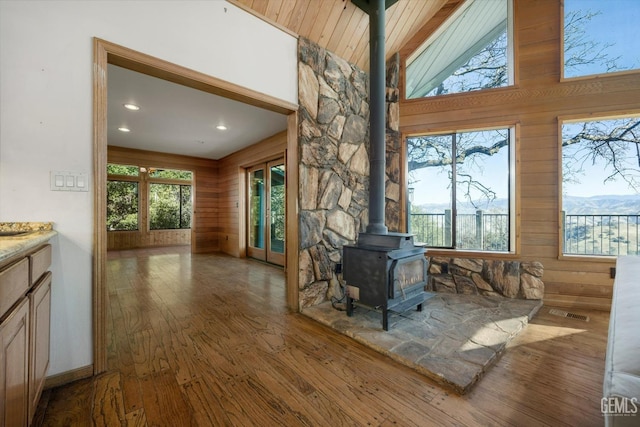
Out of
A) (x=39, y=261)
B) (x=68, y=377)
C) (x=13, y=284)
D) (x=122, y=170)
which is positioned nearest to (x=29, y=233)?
(x=39, y=261)

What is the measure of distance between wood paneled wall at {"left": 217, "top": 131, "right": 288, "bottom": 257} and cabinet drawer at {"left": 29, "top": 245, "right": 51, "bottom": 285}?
3.89 meters

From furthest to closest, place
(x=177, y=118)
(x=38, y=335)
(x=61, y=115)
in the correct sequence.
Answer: (x=177, y=118) < (x=61, y=115) < (x=38, y=335)

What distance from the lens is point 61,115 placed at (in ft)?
5.29

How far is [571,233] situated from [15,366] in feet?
16.0

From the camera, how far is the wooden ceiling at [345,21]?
2.57 m

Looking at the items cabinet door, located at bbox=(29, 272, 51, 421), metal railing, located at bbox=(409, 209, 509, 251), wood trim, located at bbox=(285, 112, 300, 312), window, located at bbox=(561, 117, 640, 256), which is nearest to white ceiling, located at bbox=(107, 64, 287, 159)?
wood trim, located at bbox=(285, 112, 300, 312)

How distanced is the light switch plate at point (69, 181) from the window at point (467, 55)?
369 centimetres

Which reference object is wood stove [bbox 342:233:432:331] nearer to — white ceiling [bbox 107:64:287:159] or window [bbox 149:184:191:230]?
white ceiling [bbox 107:64:287:159]

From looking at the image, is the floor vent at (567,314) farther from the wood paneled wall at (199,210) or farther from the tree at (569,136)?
the wood paneled wall at (199,210)

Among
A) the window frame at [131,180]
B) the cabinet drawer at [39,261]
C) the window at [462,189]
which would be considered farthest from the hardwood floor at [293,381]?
the window frame at [131,180]

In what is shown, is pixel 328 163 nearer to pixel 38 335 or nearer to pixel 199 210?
pixel 38 335

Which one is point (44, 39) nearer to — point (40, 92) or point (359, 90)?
point (40, 92)

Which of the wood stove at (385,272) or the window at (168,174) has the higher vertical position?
the window at (168,174)

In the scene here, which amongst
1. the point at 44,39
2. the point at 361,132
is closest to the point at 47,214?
the point at 44,39
